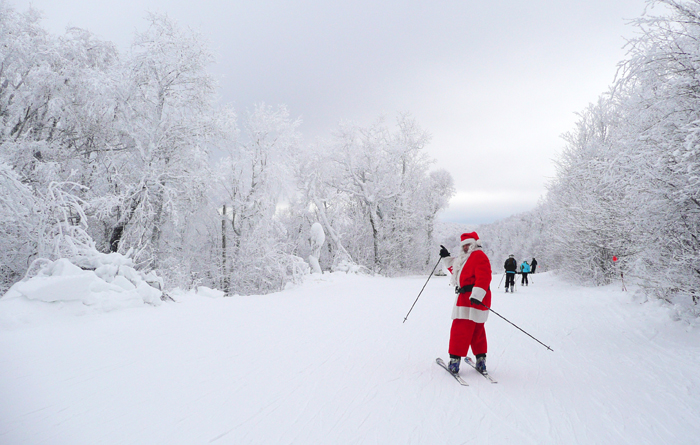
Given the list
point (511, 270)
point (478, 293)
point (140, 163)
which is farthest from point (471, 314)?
point (140, 163)

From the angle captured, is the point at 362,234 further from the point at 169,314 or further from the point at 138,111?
the point at 169,314

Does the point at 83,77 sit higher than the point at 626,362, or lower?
higher

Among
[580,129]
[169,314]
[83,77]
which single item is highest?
[580,129]

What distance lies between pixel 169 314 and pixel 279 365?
385cm

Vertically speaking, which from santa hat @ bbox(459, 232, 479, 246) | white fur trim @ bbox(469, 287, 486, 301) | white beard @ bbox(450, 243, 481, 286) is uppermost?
santa hat @ bbox(459, 232, 479, 246)

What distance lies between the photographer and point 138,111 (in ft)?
44.9

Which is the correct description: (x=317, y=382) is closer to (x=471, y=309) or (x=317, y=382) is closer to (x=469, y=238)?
(x=471, y=309)

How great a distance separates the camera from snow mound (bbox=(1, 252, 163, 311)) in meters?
6.00

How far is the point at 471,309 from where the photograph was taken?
4.56m

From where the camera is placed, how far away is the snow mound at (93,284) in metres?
6.00

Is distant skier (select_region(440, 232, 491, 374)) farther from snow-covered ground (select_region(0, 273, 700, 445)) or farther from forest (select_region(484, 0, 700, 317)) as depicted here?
forest (select_region(484, 0, 700, 317))

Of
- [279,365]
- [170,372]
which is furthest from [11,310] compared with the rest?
[279,365]

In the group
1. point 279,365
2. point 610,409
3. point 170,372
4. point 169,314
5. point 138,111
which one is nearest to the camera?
point 610,409

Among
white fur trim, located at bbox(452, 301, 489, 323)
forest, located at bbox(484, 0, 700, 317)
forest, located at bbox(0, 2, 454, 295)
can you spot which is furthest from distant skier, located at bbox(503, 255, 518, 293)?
white fur trim, located at bbox(452, 301, 489, 323)
